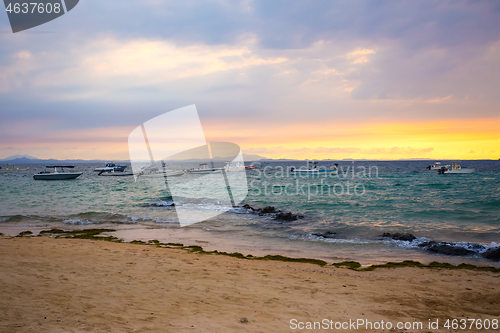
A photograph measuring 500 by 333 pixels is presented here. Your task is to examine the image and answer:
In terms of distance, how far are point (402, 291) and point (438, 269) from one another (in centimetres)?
291

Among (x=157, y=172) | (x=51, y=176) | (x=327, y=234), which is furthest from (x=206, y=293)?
(x=157, y=172)

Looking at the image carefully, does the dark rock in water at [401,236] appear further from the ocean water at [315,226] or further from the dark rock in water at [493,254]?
the dark rock in water at [493,254]

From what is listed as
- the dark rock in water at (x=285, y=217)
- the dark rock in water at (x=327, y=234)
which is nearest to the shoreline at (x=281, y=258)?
the dark rock in water at (x=327, y=234)

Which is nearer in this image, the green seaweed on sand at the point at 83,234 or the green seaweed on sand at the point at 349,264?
the green seaweed on sand at the point at 349,264

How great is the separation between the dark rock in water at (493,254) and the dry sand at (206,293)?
1986 mm

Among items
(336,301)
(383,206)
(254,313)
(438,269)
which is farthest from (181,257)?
(383,206)

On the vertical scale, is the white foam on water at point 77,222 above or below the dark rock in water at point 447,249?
above

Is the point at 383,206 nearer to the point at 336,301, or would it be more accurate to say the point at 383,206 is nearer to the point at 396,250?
the point at 396,250

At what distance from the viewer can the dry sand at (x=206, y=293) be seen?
14.7 feet

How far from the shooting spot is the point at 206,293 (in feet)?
19.4

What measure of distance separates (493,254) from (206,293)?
32.8 ft

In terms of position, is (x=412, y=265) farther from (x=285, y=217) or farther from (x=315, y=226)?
(x=285, y=217)

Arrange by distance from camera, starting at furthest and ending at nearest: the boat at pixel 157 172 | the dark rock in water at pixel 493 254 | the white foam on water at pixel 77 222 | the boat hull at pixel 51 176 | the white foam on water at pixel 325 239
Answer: the boat at pixel 157 172 < the boat hull at pixel 51 176 < the white foam on water at pixel 77 222 < the white foam on water at pixel 325 239 < the dark rock in water at pixel 493 254

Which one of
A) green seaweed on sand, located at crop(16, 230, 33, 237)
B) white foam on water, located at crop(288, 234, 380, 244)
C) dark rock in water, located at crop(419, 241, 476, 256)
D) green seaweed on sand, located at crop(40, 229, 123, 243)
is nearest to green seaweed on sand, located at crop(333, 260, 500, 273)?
dark rock in water, located at crop(419, 241, 476, 256)
